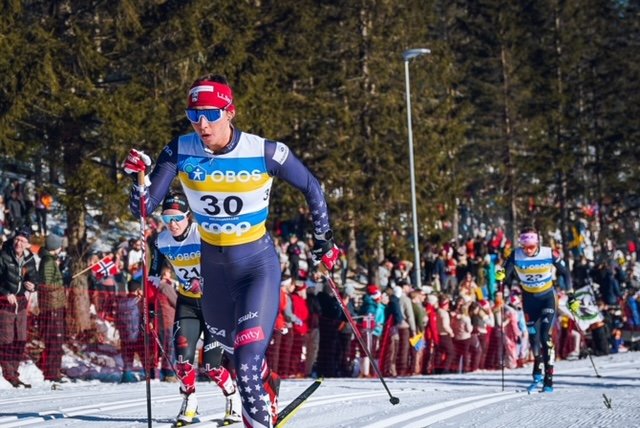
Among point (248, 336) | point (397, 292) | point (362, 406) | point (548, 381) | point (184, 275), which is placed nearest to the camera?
point (248, 336)

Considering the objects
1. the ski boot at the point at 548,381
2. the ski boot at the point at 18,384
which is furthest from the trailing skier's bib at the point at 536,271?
the ski boot at the point at 18,384

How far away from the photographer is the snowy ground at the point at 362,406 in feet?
34.6

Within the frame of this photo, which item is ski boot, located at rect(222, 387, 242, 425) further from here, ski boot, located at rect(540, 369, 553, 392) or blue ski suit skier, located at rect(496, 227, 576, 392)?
blue ski suit skier, located at rect(496, 227, 576, 392)

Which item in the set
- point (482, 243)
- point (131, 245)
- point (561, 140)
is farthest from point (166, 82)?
point (561, 140)

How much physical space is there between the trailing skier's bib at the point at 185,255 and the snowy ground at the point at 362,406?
1.33 meters

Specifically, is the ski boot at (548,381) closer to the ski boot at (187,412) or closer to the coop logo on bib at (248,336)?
the ski boot at (187,412)

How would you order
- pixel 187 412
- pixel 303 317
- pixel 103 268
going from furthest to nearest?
1. pixel 303 317
2. pixel 103 268
3. pixel 187 412

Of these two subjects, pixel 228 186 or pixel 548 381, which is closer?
pixel 228 186

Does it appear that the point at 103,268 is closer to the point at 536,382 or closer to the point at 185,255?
the point at 536,382

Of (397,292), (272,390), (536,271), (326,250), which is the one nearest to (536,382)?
(536,271)

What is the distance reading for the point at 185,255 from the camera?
436 inches

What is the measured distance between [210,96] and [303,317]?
1200cm

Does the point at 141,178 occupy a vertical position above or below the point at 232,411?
above

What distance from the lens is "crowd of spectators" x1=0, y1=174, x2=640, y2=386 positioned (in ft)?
52.4
